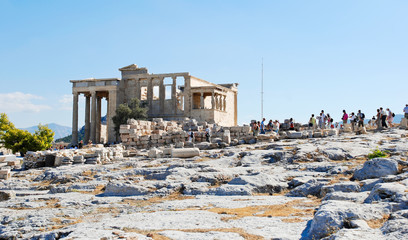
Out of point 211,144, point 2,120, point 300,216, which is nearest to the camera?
point 300,216

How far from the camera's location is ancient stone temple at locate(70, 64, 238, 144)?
52.8 metres

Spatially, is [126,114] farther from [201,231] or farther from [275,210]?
[201,231]

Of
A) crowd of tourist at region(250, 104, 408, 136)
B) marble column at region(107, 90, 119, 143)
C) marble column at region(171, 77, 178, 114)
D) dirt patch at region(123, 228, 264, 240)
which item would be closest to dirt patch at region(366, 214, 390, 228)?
dirt patch at region(123, 228, 264, 240)

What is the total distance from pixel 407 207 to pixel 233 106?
55177 mm

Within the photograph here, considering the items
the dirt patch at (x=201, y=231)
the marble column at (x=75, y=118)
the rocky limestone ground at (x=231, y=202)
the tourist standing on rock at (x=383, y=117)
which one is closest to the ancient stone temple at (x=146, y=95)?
the marble column at (x=75, y=118)

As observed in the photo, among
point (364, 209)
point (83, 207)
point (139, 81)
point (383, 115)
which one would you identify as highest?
point (139, 81)

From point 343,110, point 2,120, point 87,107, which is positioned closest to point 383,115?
point 343,110

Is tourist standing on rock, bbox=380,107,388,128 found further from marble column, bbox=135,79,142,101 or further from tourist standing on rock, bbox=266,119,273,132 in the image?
marble column, bbox=135,79,142,101

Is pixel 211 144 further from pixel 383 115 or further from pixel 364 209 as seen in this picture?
pixel 364 209

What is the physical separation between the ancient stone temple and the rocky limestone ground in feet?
119

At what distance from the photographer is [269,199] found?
952cm

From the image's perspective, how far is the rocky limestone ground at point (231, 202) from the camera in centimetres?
603

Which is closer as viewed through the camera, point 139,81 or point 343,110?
point 343,110

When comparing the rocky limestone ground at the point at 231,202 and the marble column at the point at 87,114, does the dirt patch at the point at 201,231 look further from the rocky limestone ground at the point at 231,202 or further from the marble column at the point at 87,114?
the marble column at the point at 87,114
